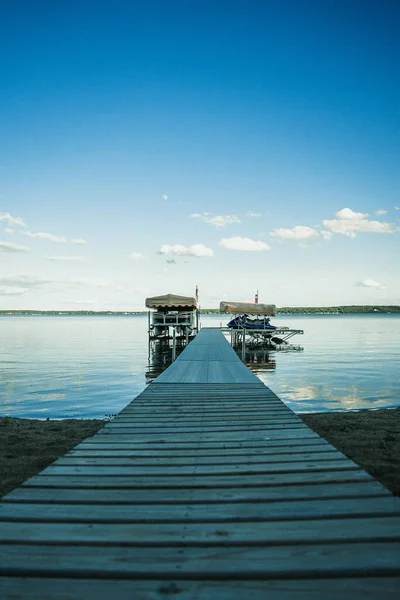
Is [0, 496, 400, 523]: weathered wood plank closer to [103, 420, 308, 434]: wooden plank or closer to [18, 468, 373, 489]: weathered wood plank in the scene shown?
[18, 468, 373, 489]: weathered wood plank

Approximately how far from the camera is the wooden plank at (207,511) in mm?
2549

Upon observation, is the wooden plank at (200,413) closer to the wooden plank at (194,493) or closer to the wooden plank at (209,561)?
the wooden plank at (194,493)

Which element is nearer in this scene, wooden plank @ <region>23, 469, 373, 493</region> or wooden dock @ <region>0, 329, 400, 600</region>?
wooden dock @ <region>0, 329, 400, 600</region>

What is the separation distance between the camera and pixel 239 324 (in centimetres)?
3703

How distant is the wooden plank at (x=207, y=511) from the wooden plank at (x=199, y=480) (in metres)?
0.31

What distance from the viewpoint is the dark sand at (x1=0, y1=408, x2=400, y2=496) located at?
19.3ft

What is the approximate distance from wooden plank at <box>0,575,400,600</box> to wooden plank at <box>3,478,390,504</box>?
84cm

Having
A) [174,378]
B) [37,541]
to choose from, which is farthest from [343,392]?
[37,541]

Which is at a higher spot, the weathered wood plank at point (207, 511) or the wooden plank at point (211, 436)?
the weathered wood plank at point (207, 511)

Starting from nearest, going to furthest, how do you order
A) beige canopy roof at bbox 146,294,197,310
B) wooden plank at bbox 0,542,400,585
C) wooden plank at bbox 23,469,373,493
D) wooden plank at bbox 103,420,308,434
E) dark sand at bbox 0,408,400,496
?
wooden plank at bbox 0,542,400,585
wooden plank at bbox 23,469,373,493
wooden plank at bbox 103,420,308,434
dark sand at bbox 0,408,400,496
beige canopy roof at bbox 146,294,197,310

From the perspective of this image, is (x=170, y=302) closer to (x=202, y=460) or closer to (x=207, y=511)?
(x=202, y=460)

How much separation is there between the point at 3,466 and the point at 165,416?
2765 mm

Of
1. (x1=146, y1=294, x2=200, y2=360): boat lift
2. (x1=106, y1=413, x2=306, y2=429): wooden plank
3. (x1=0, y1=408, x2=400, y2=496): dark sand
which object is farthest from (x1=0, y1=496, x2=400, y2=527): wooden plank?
(x1=146, y1=294, x2=200, y2=360): boat lift

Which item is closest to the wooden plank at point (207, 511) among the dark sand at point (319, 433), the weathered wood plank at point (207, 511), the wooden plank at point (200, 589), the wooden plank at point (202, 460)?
the weathered wood plank at point (207, 511)
